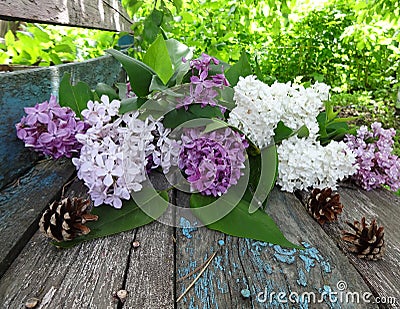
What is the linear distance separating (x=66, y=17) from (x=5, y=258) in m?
1.05

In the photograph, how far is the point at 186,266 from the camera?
0.66m

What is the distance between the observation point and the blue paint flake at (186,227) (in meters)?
0.77

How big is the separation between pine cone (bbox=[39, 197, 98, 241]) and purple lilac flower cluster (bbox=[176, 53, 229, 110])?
0.31m

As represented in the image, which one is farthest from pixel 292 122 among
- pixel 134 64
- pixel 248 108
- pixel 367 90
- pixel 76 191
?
pixel 367 90

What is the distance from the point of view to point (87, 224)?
755 mm

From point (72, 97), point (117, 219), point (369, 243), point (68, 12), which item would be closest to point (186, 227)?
point (117, 219)

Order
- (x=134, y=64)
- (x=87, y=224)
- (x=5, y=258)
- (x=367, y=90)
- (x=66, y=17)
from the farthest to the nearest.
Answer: (x=367, y=90)
(x=66, y=17)
(x=134, y=64)
(x=87, y=224)
(x=5, y=258)

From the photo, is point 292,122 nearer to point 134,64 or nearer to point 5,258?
point 134,64

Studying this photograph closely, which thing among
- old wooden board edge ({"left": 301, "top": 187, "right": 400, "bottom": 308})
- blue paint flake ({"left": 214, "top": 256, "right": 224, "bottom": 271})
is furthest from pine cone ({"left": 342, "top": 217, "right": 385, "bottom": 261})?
blue paint flake ({"left": 214, "top": 256, "right": 224, "bottom": 271})

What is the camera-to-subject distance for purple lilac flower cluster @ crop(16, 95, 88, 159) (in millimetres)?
956

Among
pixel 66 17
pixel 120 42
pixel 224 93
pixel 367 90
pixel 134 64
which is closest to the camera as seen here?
pixel 134 64

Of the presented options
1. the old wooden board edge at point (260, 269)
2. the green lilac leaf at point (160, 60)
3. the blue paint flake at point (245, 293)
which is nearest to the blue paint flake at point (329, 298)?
the old wooden board edge at point (260, 269)

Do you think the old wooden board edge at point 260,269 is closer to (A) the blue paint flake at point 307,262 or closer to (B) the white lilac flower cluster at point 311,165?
(A) the blue paint flake at point 307,262

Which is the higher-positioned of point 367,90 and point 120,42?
point 120,42
